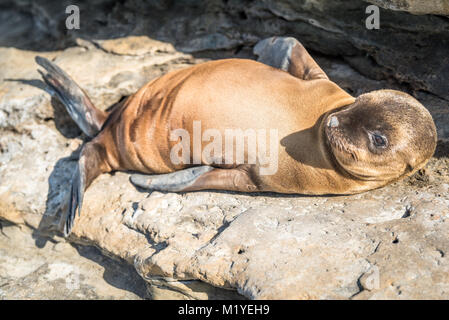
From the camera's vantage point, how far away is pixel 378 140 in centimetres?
288

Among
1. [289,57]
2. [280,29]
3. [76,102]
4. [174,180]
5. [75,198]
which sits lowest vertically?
[75,198]

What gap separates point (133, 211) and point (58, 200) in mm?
806

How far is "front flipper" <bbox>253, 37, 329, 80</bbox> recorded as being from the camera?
3797mm

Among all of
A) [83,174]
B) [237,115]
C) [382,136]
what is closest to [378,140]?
[382,136]

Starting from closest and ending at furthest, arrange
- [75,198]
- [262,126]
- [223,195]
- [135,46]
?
[262,126] → [223,195] → [75,198] → [135,46]

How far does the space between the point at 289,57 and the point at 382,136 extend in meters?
1.31

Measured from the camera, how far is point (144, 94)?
13.6ft

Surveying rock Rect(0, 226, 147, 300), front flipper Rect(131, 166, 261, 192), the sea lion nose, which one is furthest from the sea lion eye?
rock Rect(0, 226, 147, 300)

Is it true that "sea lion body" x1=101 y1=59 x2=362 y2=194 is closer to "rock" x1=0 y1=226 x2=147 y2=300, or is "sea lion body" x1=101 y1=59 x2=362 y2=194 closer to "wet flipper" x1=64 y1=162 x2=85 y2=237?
"wet flipper" x1=64 y1=162 x2=85 y2=237

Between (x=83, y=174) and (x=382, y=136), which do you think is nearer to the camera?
(x=382, y=136)

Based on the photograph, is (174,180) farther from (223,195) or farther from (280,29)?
(280,29)

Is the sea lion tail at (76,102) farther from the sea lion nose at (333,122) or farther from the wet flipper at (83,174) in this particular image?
the sea lion nose at (333,122)

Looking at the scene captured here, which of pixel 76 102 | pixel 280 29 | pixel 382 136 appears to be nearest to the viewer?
pixel 382 136

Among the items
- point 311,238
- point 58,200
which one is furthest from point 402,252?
point 58,200
